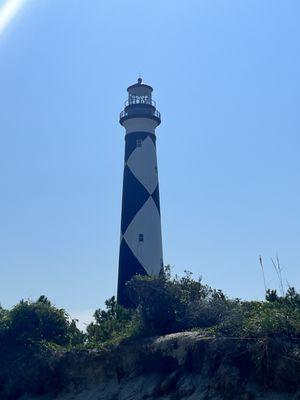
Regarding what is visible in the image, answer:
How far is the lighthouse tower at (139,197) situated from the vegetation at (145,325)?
6.23 m

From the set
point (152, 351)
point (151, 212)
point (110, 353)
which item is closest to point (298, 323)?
point (152, 351)

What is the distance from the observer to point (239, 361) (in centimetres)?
1251

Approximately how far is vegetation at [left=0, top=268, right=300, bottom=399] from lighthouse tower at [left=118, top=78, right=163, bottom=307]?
20.5 ft

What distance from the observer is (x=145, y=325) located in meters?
16.4

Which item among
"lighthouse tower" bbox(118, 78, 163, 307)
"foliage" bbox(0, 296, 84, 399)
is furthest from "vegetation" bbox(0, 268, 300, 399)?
"lighthouse tower" bbox(118, 78, 163, 307)

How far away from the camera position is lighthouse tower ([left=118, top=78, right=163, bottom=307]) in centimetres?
2739

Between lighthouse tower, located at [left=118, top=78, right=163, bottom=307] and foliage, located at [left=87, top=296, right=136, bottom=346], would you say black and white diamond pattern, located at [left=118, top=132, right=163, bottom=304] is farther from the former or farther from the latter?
foliage, located at [left=87, top=296, right=136, bottom=346]

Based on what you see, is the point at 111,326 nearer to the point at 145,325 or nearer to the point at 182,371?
the point at 145,325

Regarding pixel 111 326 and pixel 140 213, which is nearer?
pixel 111 326

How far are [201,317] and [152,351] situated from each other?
174cm

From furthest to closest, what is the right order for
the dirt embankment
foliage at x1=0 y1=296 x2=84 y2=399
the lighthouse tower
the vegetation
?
the lighthouse tower, foliage at x1=0 y1=296 x2=84 y2=399, the vegetation, the dirt embankment

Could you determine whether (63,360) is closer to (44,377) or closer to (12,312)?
(44,377)

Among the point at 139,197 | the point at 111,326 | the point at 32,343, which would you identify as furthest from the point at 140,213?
the point at 32,343

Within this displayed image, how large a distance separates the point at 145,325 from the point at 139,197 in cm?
1232
